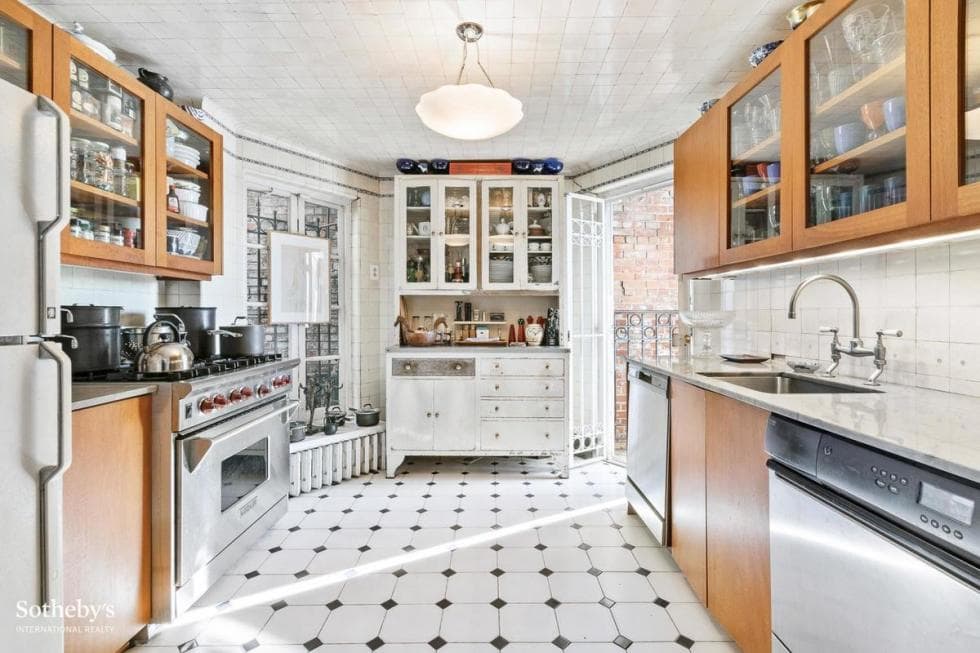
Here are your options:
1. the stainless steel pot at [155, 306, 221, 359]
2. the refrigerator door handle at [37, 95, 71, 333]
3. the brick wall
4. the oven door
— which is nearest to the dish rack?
the oven door

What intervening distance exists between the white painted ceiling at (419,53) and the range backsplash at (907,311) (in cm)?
117

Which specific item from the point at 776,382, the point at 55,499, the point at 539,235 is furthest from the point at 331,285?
the point at 776,382

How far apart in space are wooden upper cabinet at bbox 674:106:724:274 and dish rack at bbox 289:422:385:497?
8.32ft

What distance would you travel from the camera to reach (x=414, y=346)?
3748 millimetres

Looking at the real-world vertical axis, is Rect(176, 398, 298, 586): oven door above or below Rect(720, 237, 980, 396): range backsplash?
below

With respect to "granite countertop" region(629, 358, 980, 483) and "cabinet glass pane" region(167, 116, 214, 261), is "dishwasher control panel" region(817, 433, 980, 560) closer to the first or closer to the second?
"granite countertop" region(629, 358, 980, 483)

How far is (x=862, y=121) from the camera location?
145 cm

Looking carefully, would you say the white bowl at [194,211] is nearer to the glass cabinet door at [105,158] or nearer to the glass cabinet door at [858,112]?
the glass cabinet door at [105,158]

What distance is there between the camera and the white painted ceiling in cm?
194

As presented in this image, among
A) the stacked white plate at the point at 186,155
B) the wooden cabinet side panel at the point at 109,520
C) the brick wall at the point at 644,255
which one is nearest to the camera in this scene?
the wooden cabinet side panel at the point at 109,520

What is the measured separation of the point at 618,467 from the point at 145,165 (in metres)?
3.63

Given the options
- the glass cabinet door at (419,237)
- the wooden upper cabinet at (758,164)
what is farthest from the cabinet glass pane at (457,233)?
the wooden upper cabinet at (758,164)

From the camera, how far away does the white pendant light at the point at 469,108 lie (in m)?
1.92

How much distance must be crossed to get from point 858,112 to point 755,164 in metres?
0.53
